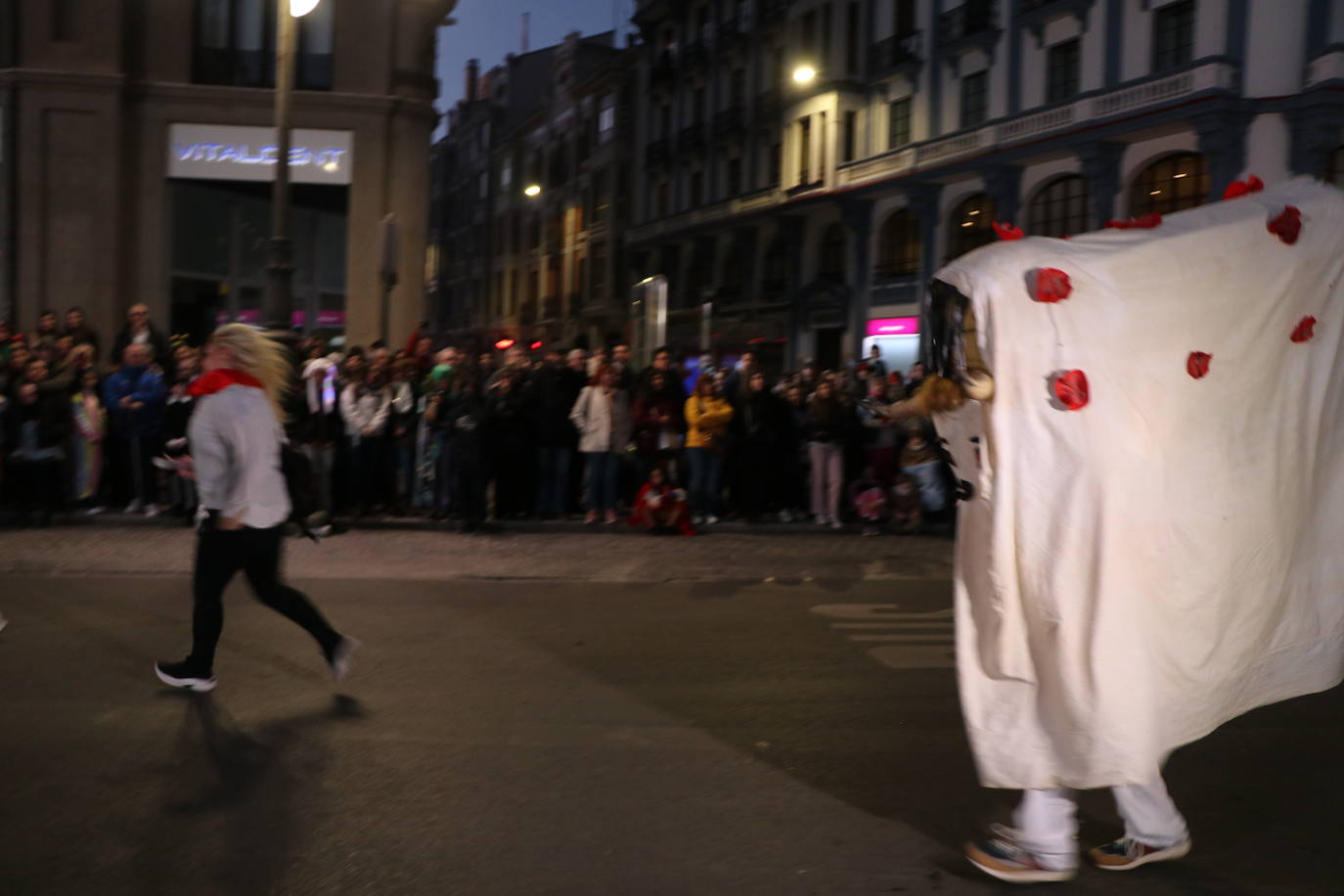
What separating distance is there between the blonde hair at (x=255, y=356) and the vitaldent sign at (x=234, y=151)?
16.1 meters

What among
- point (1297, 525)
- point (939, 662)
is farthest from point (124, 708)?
point (1297, 525)

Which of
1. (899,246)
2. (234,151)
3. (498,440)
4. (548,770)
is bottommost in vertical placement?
(548,770)

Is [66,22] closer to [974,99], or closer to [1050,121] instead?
[1050,121]

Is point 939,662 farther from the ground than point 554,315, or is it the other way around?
point 554,315

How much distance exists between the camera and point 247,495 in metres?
6.41

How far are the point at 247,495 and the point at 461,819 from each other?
2501 millimetres

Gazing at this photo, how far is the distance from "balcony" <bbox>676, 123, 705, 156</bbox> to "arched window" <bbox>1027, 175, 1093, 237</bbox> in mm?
19228

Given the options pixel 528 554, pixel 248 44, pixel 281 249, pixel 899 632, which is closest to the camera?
pixel 899 632

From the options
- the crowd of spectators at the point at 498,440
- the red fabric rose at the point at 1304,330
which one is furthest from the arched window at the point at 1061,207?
the red fabric rose at the point at 1304,330

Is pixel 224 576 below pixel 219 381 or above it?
below

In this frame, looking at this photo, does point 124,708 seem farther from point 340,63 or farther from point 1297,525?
point 340,63

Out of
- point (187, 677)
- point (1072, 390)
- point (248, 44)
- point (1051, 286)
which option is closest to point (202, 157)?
point (248, 44)

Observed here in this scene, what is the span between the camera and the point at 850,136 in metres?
40.7

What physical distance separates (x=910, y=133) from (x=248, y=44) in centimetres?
2147
